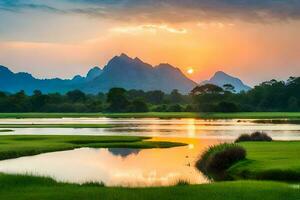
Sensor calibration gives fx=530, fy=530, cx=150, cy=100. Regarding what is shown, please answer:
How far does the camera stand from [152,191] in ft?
86.1

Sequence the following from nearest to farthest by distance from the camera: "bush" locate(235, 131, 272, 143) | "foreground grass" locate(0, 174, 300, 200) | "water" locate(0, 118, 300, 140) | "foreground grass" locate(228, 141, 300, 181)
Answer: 1. "foreground grass" locate(0, 174, 300, 200)
2. "foreground grass" locate(228, 141, 300, 181)
3. "bush" locate(235, 131, 272, 143)
4. "water" locate(0, 118, 300, 140)

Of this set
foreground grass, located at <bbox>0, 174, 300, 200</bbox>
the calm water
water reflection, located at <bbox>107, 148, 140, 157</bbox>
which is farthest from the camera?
water reflection, located at <bbox>107, 148, 140, 157</bbox>

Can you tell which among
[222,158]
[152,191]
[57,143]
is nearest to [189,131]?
[57,143]

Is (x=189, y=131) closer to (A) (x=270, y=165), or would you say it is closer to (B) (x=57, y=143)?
(B) (x=57, y=143)

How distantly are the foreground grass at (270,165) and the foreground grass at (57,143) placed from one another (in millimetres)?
18573

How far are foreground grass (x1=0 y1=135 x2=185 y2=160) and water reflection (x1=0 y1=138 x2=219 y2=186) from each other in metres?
1.72

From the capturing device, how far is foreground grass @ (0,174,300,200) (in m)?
24.6

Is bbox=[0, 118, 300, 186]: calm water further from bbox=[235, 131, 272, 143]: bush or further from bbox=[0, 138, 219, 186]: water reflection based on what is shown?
bbox=[235, 131, 272, 143]: bush

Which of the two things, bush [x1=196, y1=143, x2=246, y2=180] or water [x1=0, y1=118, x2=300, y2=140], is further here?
water [x1=0, y1=118, x2=300, y2=140]

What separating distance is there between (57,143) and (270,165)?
31.3 m

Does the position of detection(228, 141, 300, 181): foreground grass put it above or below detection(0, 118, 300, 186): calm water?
above

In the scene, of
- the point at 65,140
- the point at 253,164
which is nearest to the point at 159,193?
the point at 253,164

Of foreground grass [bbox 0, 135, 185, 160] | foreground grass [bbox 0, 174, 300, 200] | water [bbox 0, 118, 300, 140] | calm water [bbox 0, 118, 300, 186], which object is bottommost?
calm water [bbox 0, 118, 300, 186]

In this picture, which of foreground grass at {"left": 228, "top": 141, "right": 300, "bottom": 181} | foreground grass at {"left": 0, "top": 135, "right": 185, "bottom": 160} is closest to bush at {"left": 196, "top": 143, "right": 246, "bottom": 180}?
foreground grass at {"left": 228, "top": 141, "right": 300, "bottom": 181}
